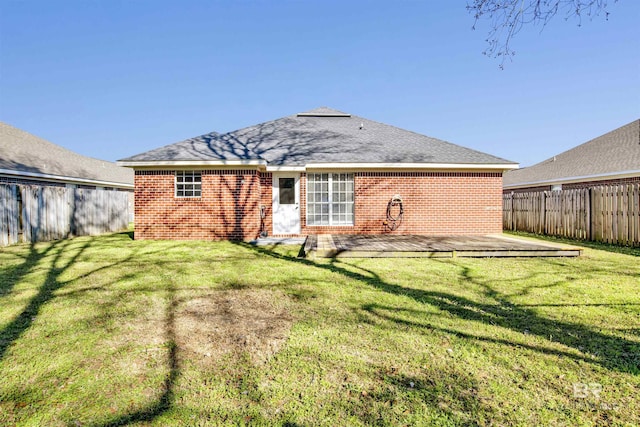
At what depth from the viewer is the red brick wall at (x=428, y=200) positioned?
12.1 metres

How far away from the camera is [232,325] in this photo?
380cm

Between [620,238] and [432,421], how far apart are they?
37.9 ft

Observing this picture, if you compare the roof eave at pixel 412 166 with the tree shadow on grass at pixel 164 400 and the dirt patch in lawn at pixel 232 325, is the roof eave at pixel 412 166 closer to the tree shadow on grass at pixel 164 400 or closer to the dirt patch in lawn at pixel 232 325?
the dirt patch in lawn at pixel 232 325

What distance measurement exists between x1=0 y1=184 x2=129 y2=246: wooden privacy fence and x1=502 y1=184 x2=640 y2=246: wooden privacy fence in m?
18.5

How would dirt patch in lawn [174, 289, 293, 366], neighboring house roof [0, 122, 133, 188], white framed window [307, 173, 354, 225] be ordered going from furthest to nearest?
neighboring house roof [0, 122, 133, 188] < white framed window [307, 173, 354, 225] < dirt patch in lawn [174, 289, 293, 366]

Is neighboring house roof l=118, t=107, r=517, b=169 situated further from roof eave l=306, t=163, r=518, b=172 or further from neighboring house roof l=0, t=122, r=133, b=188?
neighboring house roof l=0, t=122, r=133, b=188

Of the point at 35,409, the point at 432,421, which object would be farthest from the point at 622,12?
the point at 35,409

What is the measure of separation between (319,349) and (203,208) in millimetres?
9200

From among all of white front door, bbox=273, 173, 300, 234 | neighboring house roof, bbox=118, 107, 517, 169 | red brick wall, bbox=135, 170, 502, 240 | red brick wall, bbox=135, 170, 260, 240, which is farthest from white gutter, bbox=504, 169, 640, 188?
red brick wall, bbox=135, 170, 260, 240

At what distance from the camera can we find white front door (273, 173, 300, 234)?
39.8 ft

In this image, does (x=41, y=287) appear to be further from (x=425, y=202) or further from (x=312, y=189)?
(x=425, y=202)

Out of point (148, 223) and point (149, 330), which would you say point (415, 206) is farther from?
point (149, 330)

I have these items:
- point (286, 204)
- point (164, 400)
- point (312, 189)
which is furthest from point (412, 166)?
point (164, 400)

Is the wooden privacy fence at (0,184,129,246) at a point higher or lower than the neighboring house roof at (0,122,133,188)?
lower
